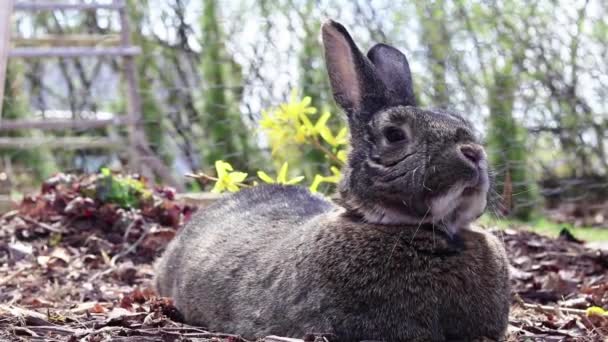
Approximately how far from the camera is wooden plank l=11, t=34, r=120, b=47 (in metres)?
9.54

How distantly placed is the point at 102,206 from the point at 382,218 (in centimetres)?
330

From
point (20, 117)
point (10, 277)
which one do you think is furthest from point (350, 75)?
point (20, 117)

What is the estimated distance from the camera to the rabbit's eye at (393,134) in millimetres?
3636

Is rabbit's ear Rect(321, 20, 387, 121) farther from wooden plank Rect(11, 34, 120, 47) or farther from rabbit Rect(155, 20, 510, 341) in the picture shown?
wooden plank Rect(11, 34, 120, 47)

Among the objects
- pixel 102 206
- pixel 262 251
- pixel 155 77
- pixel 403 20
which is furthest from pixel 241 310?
pixel 155 77

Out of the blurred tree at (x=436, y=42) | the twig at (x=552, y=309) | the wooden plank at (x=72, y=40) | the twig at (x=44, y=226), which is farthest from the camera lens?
the wooden plank at (x=72, y=40)

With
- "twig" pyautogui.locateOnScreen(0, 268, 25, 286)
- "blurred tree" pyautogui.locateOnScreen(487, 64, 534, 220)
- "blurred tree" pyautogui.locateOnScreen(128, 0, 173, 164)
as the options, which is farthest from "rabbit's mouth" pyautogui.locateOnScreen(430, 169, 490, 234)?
"blurred tree" pyautogui.locateOnScreen(128, 0, 173, 164)

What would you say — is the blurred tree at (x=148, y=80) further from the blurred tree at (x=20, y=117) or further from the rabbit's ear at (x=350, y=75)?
the rabbit's ear at (x=350, y=75)

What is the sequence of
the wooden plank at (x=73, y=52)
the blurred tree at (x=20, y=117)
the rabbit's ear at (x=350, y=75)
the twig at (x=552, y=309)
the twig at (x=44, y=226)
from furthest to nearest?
the blurred tree at (x=20, y=117)
the wooden plank at (x=73, y=52)
the twig at (x=44, y=226)
the twig at (x=552, y=309)
the rabbit's ear at (x=350, y=75)

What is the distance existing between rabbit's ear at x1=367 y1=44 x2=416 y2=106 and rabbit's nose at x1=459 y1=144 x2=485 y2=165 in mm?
548

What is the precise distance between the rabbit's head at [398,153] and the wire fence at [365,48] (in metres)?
4.37

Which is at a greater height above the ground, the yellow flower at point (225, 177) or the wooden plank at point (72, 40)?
the wooden plank at point (72, 40)

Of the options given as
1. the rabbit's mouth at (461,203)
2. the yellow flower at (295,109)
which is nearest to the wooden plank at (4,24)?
the rabbit's mouth at (461,203)

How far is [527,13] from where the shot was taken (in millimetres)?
8852
